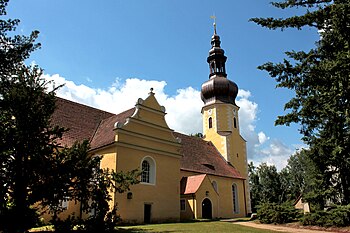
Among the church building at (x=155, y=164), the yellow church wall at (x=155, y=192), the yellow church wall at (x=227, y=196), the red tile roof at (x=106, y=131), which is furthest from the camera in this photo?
the yellow church wall at (x=227, y=196)

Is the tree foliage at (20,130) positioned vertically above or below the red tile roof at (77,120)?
below

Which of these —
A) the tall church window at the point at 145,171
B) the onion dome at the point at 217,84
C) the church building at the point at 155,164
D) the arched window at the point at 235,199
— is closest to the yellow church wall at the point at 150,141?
the church building at the point at 155,164

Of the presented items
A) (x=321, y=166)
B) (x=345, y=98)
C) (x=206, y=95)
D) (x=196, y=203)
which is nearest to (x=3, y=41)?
(x=345, y=98)

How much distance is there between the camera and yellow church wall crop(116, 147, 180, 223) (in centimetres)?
2071

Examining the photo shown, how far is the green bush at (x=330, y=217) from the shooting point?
17.7 meters

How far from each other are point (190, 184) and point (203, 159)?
6.67 meters

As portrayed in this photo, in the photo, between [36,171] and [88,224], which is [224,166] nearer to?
[88,224]

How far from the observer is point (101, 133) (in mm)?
24500

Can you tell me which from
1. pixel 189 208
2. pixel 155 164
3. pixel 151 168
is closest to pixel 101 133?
pixel 151 168

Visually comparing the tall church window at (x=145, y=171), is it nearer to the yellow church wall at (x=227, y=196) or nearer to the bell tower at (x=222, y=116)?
the yellow church wall at (x=227, y=196)

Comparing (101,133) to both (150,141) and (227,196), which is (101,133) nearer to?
(150,141)

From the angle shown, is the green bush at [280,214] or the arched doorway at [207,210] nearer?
the green bush at [280,214]

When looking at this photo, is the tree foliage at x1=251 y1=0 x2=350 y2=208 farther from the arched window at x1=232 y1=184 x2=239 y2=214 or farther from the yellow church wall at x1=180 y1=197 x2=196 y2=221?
the arched window at x1=232 y1=184 x2=239 y2=214

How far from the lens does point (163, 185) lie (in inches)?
A: 931
